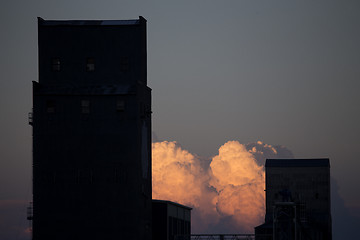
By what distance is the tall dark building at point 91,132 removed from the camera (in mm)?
82875

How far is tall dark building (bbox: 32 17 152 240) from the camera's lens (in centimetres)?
8288

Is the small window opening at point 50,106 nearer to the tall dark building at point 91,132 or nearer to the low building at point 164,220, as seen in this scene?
the tall dark building at point 91,132

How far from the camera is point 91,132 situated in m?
84.4

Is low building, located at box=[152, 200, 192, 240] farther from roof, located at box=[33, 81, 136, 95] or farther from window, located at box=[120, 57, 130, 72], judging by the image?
window, located at box=[120, 57, 130, 72]

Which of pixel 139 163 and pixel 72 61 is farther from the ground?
pixel 72 61

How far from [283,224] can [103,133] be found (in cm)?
2462

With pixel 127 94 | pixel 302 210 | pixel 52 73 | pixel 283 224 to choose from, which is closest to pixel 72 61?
pixel 52 73

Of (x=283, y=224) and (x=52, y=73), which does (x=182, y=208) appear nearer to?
(x=283, y=224)

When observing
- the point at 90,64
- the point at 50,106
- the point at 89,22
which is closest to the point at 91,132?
the point at 50,106

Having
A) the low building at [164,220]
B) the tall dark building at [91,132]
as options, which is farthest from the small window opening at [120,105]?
the low building at [164,220]

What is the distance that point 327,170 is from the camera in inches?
4422

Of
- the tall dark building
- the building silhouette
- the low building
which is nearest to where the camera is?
the tall dark building

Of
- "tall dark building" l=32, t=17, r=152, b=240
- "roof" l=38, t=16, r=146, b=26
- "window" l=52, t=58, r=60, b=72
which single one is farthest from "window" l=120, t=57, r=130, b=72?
"window" l=52, t=58, r=60, b=72

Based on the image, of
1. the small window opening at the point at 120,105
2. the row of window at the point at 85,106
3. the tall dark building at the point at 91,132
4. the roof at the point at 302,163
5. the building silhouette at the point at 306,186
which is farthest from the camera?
the roof at the point at 302,163
